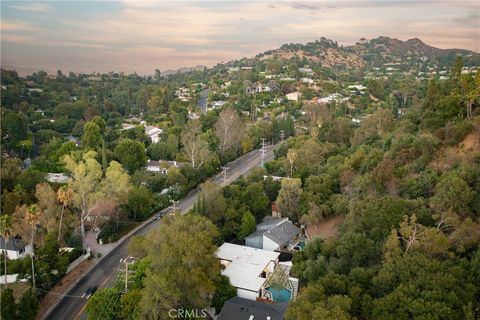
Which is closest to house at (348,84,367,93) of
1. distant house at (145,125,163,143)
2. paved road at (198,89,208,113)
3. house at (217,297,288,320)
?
paved road at (198,89,208,113)

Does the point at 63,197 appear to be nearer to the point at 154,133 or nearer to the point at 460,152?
the point at 460,152

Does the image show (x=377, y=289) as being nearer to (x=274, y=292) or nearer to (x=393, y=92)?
(x=274, y=292)

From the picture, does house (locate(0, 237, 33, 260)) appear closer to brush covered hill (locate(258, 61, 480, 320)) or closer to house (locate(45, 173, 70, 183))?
house (locate(45, 173, 70, 183))

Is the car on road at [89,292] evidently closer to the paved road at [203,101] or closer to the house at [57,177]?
the house at [57,177]

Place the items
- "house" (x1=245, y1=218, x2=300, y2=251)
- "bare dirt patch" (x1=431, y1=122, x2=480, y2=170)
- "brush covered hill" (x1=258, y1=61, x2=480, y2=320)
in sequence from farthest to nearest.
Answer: "house" (x1=245, y1=218, x2=300, y2=251) → "bare dirt patch" (x1=431, y1=122, x2=480, y2=170) → "brush covered hill" (x1=258, y1=61, x2=480, y2=320)

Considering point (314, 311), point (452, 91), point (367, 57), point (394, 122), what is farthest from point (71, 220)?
point (367, 57)

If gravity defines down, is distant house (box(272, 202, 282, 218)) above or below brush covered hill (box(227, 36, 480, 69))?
below

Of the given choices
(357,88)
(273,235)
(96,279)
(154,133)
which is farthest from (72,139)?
(357,88)

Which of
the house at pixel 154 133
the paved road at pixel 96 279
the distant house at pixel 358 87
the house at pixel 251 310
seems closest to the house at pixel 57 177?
the paved road at pixel 96 279
